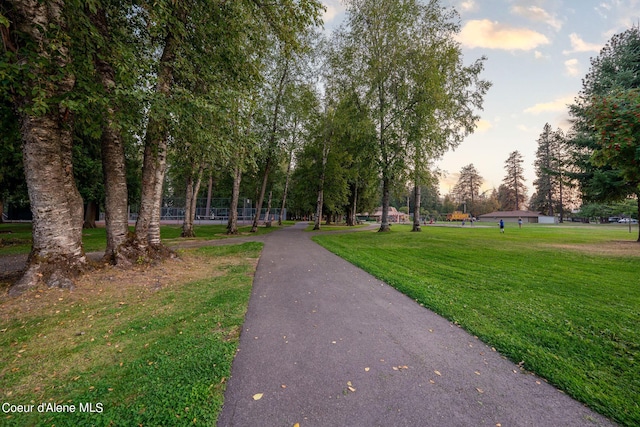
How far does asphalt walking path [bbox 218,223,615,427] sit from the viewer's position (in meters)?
2.26

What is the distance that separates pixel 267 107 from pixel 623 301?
2063 cm

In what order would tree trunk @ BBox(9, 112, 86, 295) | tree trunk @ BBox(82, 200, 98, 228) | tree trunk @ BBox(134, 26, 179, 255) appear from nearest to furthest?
tree trunk @ BBox(9, 112, 86, 295), tree trunk @ BBox(134, 26, 179, 255), tree trunk @ BBox(82, 200, 98, 228)

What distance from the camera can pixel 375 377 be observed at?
110 inches

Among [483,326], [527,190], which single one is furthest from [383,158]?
[527,190]

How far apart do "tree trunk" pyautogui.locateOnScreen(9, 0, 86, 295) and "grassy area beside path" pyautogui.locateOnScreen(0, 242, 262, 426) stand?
1.68 ft

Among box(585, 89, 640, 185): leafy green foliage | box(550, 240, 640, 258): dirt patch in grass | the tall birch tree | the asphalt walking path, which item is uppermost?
the tall birch tree

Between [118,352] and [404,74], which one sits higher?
[404,74]

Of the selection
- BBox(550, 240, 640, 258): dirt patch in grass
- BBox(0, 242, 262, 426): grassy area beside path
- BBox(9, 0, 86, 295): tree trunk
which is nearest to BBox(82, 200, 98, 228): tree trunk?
BBox(9, 0, 86, 295): tree trunk

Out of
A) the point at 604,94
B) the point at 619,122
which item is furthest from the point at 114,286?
the point at 604,94

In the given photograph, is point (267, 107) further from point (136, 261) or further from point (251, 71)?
point (136, 261)

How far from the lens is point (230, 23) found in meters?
7.55

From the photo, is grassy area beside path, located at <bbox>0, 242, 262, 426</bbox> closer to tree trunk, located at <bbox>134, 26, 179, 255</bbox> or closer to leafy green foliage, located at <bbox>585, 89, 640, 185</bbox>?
tree trunk, located at <bbox>134, 26, 179, 255</bbox>

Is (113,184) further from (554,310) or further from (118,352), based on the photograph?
(554,310)

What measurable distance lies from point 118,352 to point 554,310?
697cm
